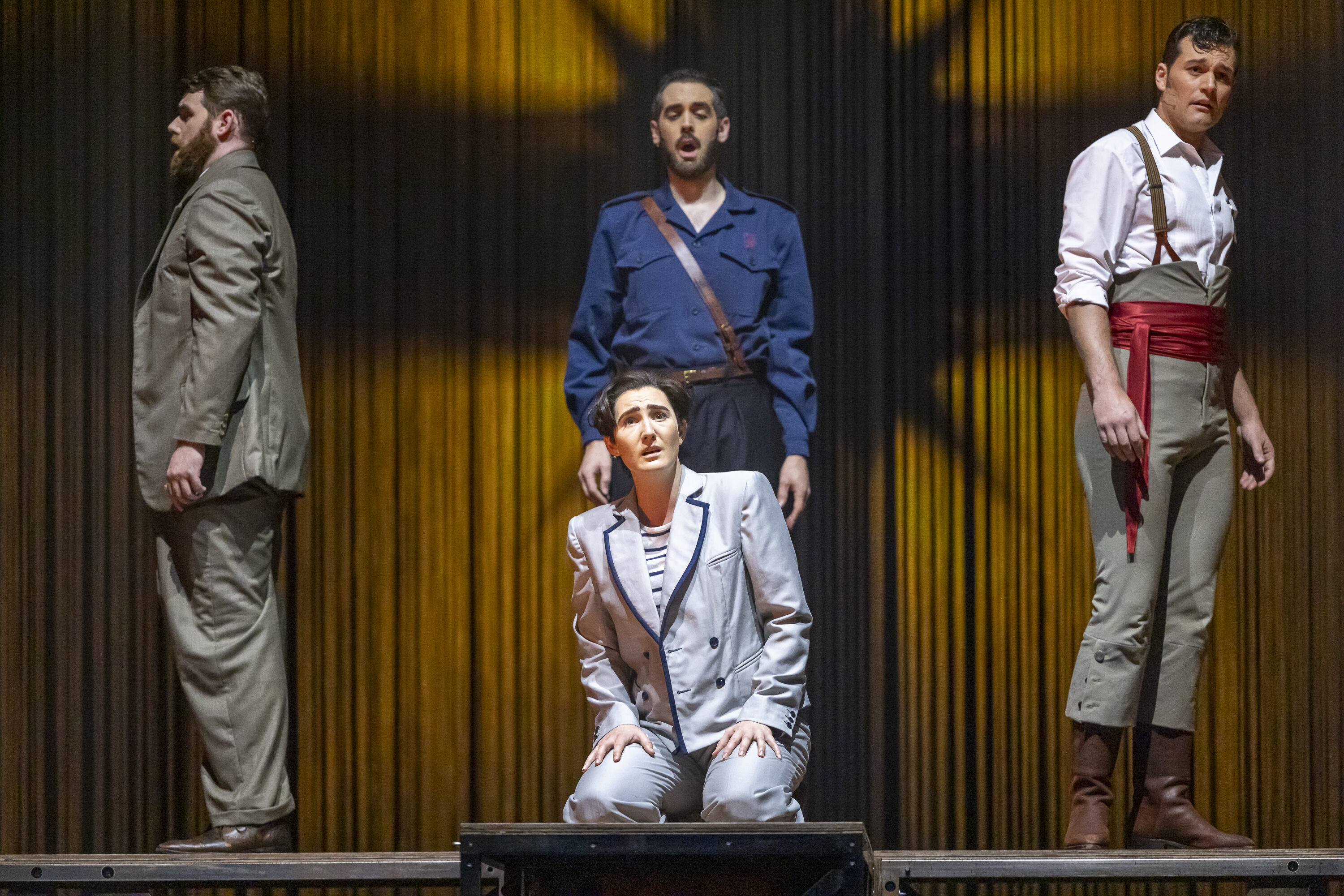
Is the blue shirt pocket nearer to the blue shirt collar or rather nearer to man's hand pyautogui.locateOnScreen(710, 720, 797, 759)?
the blue shirt collar

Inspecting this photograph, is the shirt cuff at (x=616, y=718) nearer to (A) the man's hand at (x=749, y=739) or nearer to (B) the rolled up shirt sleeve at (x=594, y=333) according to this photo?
(A) the man's hand at (x=749, y=739)

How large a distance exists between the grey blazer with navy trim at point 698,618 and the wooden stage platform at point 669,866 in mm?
381

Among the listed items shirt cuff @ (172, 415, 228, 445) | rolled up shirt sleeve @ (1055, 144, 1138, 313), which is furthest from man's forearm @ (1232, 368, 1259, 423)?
shirt cuff @ (172, 415, 228, 445)

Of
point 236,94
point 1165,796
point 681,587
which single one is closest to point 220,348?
point 236,94

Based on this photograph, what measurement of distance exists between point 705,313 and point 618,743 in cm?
133

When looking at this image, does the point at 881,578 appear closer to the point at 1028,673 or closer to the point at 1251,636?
the point at 1028,673

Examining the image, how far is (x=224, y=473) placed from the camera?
351 cm

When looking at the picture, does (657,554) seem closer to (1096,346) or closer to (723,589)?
(723,589)

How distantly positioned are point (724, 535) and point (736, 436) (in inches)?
31.1

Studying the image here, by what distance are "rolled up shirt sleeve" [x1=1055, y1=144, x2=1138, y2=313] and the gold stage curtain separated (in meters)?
0.77

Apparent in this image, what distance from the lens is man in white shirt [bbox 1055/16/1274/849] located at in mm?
3414

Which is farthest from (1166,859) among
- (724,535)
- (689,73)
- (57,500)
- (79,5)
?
(79,5)

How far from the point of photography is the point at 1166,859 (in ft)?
10.1

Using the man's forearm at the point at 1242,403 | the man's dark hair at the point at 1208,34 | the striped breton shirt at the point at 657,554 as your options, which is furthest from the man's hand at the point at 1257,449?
the striped breton shirt at the point at 657,554
